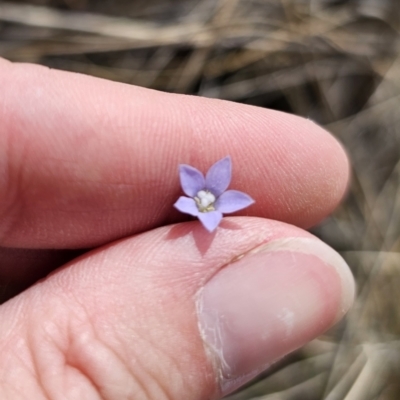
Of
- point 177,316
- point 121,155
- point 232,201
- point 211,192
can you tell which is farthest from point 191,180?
point 177,316

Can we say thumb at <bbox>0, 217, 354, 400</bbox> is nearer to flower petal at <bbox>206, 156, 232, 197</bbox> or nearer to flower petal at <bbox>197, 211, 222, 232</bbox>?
flower petal at <bbox>197, 211, 222, 232</bbox>

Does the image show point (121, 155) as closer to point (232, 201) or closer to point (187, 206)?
point (187, 206)

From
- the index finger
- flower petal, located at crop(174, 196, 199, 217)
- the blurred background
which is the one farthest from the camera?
the blurred background

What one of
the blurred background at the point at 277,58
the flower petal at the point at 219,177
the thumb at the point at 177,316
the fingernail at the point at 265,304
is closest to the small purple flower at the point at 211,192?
the flower petal at the point at 219,177

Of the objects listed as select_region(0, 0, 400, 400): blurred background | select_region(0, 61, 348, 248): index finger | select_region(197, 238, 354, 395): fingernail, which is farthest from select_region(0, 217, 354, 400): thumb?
select_region(0, 0, 400, 400): blurred background

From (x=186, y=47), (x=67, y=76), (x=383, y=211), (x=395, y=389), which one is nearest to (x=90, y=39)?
(x=186, y=47)

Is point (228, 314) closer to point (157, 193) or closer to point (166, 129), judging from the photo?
point (157, 193)
